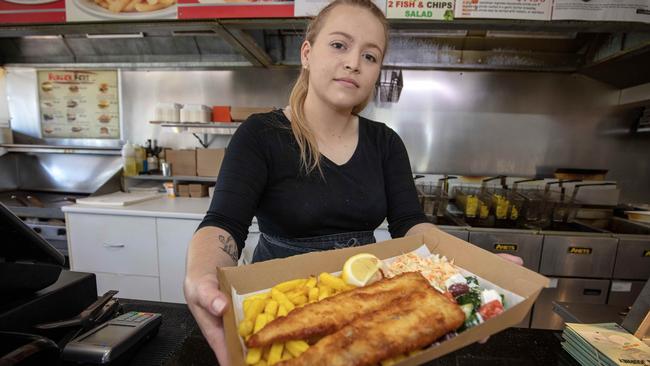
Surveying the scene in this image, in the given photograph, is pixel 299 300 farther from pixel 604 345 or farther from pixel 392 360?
pixel 604 345

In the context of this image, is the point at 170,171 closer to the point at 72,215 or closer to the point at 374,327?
the point at 72,215

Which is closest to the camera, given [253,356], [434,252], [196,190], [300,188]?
[253,356]

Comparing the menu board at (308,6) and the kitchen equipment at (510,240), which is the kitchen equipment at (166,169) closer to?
the menu board at (308,6)

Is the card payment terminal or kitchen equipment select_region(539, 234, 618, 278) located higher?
the card payment terminal

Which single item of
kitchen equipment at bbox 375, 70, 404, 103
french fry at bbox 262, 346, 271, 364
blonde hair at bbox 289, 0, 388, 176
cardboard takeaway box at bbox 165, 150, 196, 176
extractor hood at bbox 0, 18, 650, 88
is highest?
extractor hood at bbox 0, 18, 650, 88

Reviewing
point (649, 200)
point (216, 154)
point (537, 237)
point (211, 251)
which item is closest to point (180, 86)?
point (216, 154)

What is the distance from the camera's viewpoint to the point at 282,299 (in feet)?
2.48

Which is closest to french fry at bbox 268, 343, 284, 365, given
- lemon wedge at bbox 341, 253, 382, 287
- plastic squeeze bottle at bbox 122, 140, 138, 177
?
lemon wedge at bbox 341, 253, 382, 287

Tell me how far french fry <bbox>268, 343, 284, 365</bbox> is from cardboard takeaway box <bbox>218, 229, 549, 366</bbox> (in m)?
0.06

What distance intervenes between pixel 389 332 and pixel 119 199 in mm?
3092

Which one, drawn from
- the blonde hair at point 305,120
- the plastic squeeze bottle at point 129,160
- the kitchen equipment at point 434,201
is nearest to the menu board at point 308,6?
the blonde hair at point 305,120

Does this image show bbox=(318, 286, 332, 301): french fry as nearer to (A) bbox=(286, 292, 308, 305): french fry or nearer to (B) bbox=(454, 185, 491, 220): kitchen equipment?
(A) bbox=(286, 292, 308, 305): french fry

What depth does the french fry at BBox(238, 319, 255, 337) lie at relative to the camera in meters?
0.67

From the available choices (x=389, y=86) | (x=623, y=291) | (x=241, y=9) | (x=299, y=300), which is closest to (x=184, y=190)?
(x=241, y=9)
